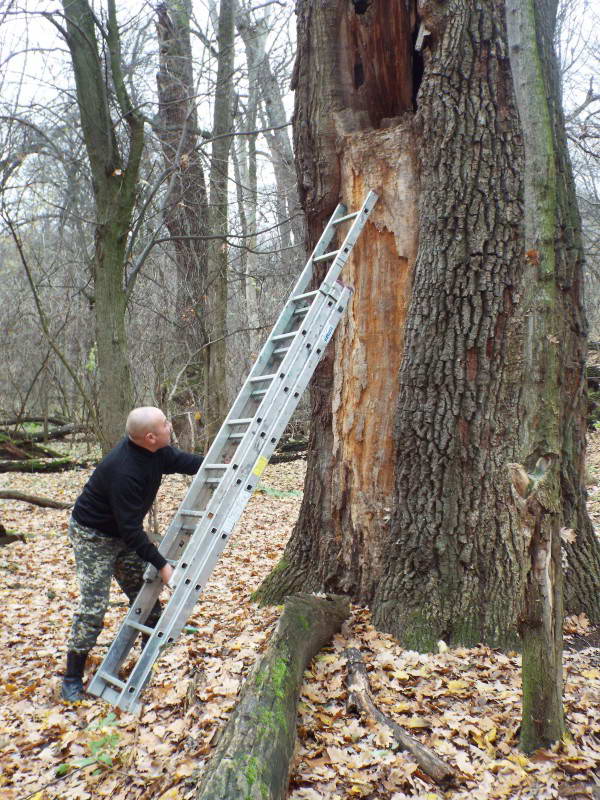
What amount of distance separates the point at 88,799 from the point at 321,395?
10.2 ft

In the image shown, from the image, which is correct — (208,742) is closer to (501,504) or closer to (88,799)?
(88,799)

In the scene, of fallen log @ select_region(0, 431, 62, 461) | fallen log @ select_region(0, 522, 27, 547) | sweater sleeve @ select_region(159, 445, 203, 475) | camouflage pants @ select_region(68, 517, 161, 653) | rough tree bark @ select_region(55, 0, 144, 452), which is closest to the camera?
camouflage pants @ select_region(68, 517, 161, 653)

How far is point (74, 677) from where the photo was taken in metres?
4.44

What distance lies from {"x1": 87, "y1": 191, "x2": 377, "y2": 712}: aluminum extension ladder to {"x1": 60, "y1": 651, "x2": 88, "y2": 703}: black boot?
0.22m

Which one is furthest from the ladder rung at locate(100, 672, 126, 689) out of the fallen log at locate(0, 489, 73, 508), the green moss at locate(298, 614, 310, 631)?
the fallen log at locate(0, 489, 73, 508)

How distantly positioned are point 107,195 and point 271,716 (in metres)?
8.17

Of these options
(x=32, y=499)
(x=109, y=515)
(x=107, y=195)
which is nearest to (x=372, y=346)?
(x=109, y=515)

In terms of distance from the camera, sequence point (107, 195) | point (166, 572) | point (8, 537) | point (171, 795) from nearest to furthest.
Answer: point (171, 795) < point (166, 572) < point (8, 537) < point (107, 195)

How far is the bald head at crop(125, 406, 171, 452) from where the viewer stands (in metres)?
4.37

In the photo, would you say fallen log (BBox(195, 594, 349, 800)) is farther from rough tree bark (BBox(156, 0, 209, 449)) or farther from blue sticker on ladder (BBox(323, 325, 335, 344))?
rough tree bark (BBox(156, 0, 209, 449))

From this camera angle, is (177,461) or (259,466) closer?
(259,466)

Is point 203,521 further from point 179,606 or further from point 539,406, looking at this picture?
point 539,406

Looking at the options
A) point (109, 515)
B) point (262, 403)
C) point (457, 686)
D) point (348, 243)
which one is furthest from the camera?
point (348, 243)

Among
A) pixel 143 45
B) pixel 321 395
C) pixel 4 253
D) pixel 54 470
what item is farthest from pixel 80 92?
pixel 4 253
